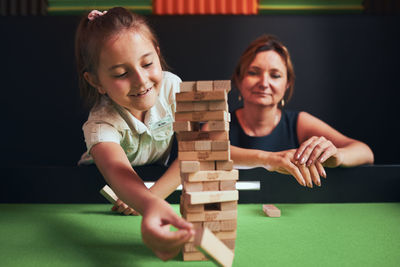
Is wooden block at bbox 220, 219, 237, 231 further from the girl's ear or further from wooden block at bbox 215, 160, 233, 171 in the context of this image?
the girl's ear

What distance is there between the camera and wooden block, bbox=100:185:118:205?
6.50ft

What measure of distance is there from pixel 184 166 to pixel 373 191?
4.20 ft

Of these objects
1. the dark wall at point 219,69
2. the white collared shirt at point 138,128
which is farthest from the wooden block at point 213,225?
the dark wall at point 219,69

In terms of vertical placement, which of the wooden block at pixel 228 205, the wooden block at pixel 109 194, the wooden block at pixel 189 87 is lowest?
the wooden block at pixel 109 194

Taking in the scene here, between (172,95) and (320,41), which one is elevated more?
A: (320,41)

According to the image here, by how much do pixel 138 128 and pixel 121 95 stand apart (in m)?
0.32

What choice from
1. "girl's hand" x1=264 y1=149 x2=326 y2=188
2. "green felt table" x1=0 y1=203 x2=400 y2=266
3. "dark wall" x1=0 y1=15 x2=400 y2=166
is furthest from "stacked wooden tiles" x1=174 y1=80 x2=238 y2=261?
"dark wall" x1=0 y1=15 x2=400 y2=166

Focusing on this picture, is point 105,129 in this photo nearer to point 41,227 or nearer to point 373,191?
point 41,227

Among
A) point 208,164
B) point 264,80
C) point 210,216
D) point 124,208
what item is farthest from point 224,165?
point 264,80

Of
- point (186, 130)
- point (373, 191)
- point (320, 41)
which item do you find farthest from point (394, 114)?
point (186, 130)

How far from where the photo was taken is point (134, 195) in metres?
1.36

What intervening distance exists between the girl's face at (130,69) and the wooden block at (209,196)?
672mm

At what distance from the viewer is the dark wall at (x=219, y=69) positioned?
380 centimetres

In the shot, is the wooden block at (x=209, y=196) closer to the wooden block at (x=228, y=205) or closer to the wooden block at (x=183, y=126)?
the wooden block at (x=228, y=205)
